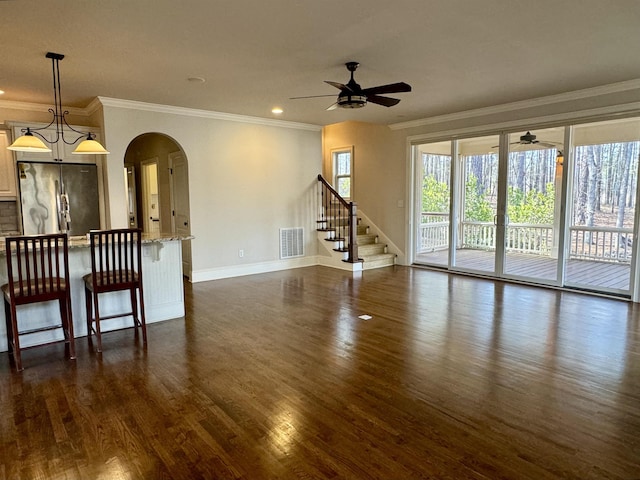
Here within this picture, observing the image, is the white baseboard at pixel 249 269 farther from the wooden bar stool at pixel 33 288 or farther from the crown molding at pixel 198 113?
the wooden bar stool at pixel 33 288

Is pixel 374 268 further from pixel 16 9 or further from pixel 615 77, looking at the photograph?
pixel 16 9

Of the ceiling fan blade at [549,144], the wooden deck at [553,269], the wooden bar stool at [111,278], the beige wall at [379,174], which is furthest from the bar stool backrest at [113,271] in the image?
the ceiling fan blade at [549,144]

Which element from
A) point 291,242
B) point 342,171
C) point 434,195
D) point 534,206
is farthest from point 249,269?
point 534,206

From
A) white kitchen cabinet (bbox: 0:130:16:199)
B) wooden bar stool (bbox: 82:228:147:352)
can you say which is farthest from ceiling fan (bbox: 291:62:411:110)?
white kitchen cabinet (bbox: 0:130:16:199)

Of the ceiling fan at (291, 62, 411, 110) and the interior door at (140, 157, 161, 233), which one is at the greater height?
the ceiling fan at (291, 62, 411, 110)

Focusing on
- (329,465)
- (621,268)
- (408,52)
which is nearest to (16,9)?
(408,52)

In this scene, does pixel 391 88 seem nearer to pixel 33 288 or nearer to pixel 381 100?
pixel 381 100

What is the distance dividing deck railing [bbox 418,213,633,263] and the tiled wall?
22.1 feet

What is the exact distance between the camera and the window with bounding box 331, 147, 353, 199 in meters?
9.23

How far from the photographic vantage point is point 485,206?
6.81m

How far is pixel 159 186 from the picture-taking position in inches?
303

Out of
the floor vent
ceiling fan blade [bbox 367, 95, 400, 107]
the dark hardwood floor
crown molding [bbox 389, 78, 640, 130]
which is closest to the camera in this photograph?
the dark hardwood floor

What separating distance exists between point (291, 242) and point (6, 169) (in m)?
4.53

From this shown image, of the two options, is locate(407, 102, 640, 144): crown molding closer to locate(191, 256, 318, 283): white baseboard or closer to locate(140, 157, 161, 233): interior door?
locate(191, 256, 318, 283): white baseboard
